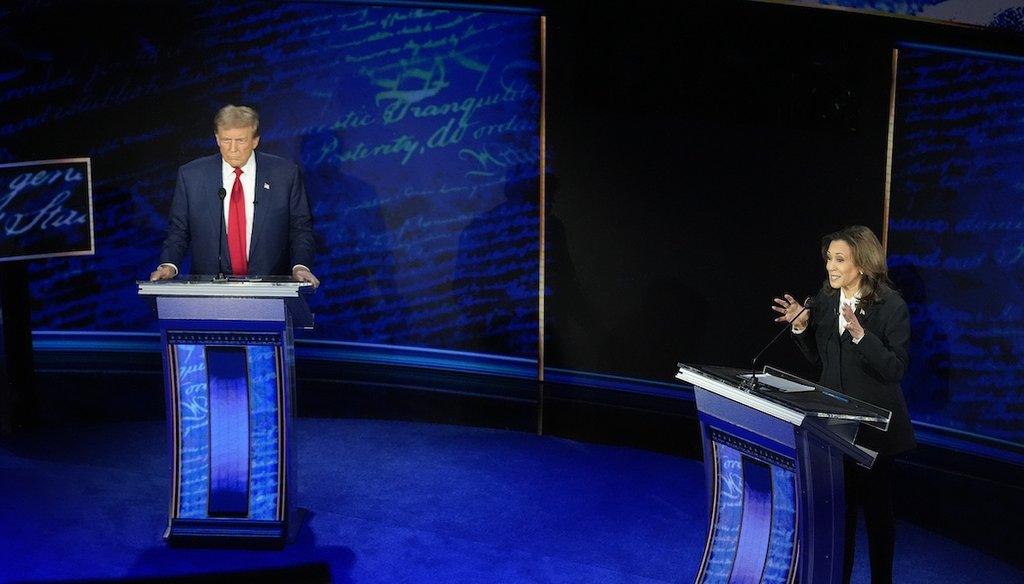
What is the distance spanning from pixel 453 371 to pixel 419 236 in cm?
87

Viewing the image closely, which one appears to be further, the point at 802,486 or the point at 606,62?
the point at 606,62

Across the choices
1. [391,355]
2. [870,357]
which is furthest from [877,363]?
[391,355]

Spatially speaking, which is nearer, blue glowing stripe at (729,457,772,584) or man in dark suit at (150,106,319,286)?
blue glowing stripe at (729,457,772,584)

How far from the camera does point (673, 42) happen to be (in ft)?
16.5

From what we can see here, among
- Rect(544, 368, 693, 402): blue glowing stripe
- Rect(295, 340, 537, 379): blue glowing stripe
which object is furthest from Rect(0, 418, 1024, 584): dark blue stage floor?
Rect(295, 340, 537, 379): blue glowing stripe

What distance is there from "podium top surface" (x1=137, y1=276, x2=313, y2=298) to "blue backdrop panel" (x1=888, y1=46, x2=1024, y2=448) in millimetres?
2832

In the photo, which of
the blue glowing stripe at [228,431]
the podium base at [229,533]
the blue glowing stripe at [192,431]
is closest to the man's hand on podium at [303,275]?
the blue glowing stripe at [228,431]

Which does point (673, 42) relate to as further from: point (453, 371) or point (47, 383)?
point (47, 383)

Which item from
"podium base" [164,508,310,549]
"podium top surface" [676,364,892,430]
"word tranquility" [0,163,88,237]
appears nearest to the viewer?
"podium top surface" [676,364,892,430]

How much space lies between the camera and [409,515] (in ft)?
13.8

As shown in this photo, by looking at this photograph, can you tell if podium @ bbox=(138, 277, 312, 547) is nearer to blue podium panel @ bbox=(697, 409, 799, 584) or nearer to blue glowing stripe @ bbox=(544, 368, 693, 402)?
blue podium panel @ bbox=(697, 409, 799, 584)

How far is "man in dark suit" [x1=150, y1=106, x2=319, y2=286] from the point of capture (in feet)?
12.5

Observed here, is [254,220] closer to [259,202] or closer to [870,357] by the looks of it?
[259,202]

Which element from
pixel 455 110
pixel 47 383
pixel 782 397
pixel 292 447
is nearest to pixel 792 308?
pixel 782 397
